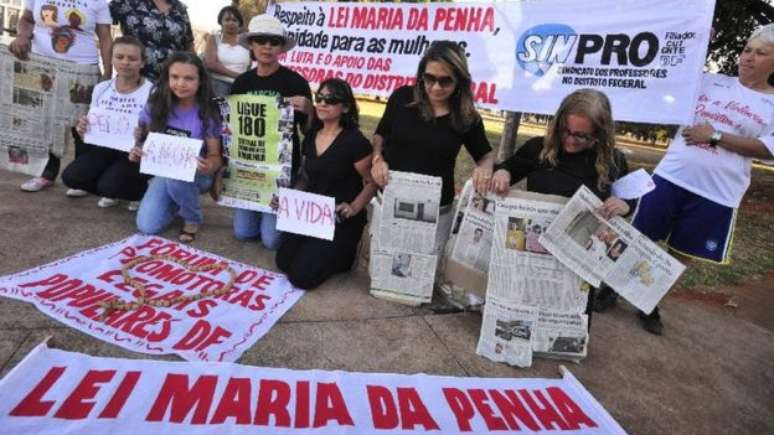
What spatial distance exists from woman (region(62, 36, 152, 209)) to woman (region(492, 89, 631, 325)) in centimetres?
283

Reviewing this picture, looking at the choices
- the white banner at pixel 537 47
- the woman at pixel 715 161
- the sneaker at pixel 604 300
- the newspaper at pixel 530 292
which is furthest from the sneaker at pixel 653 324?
the white banner at pixel 537 47

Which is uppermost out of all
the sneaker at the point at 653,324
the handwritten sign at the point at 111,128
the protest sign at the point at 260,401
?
the handwritten sign at the point at 111,128

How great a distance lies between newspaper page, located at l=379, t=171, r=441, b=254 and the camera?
296cm

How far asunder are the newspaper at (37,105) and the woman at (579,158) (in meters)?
3.51

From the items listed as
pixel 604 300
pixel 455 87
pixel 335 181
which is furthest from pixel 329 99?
pixel 604 300

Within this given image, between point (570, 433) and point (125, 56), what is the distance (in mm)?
3768

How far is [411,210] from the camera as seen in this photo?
9.81 feet

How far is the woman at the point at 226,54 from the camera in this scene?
4.82m

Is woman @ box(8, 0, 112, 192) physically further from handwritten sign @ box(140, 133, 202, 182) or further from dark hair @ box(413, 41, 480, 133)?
dark hair @ box(413, 41, 480, 133)

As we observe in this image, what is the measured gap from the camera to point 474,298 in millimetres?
3023

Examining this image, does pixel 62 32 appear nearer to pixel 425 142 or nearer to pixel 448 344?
pixel 425 142

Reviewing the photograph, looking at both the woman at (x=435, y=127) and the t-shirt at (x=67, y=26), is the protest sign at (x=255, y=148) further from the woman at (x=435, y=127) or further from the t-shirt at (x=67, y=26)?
the t-shirt at (x=67, y=26)

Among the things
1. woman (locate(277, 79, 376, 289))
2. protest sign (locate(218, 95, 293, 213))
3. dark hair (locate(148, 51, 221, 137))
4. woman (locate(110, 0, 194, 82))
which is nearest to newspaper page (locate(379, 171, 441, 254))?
woman (locate(277, 79, 376, 289))

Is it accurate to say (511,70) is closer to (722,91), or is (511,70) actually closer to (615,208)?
(722,91)
